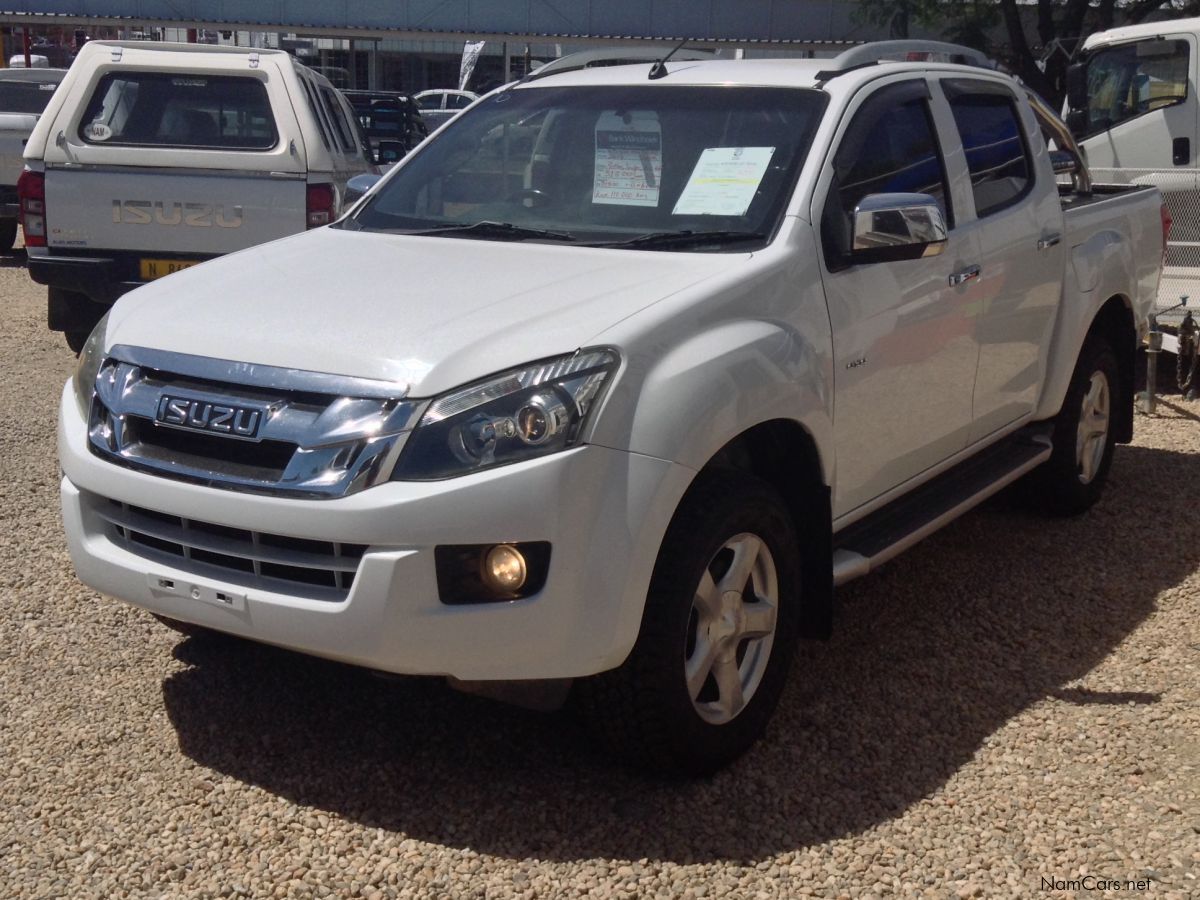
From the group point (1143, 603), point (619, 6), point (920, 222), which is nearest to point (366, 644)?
point (920, 222)

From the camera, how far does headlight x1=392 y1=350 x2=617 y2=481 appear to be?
3047mm

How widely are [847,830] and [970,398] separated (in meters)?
1.85

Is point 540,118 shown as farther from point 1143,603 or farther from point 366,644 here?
point 1143,603

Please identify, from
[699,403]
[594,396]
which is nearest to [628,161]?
[699,403]

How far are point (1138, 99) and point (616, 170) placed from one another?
25.4ft

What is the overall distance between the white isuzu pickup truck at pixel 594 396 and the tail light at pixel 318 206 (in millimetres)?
3056

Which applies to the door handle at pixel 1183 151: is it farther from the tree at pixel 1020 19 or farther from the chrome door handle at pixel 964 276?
the tree at pixel 1020 19

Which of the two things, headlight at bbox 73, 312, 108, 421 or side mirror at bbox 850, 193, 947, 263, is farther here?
side mirror at bbox 850, 193, 947, 263

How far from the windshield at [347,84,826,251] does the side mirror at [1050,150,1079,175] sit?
2.06 metres

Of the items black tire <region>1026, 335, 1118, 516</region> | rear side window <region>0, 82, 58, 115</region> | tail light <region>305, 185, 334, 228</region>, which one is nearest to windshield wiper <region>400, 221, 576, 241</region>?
black tire <region>1026, 335, 1118, 516</region>

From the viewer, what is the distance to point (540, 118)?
183 inches

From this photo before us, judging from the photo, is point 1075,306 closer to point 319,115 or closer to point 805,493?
point 805,493

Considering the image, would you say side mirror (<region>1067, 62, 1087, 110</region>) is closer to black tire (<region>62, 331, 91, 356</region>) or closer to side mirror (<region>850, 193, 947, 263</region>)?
black tire (<region>62, 331, 91, 356</region>)

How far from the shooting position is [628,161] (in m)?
4.27
